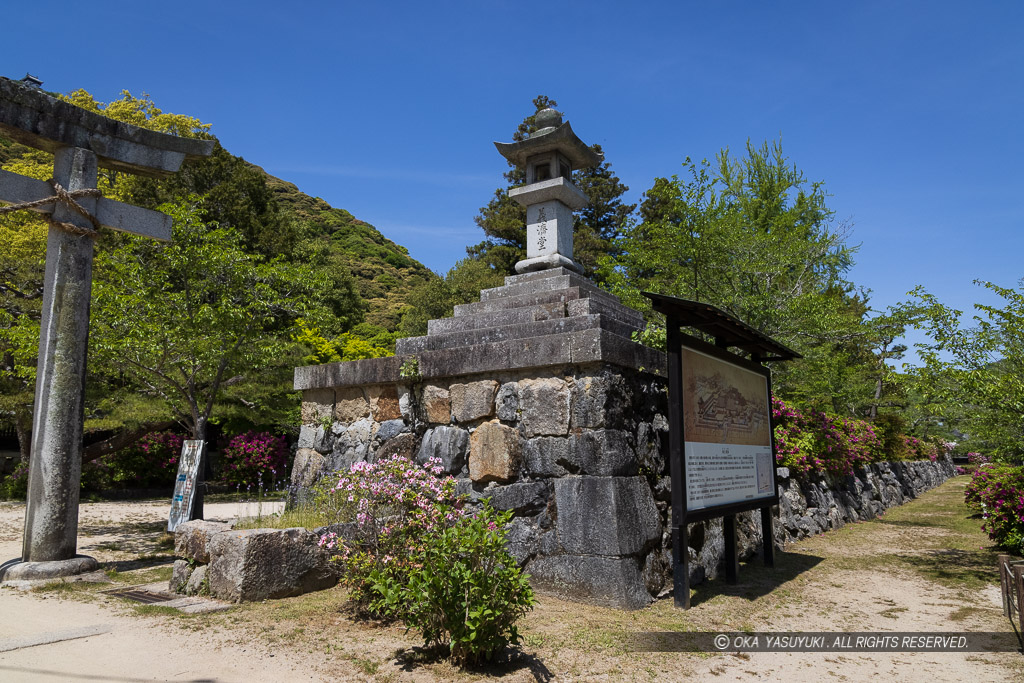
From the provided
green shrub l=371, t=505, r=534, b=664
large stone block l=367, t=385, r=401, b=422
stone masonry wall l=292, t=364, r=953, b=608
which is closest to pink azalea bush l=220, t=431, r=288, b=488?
stone masonry wall l=292, t=364, r=953, b=608

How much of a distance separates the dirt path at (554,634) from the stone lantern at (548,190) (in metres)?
3.95

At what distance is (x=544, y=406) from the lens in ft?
19.1

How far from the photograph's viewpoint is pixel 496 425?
6105 millimetres

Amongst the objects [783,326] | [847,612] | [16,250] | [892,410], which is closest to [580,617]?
[847,612]

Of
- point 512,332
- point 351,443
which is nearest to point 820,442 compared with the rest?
point 512,332

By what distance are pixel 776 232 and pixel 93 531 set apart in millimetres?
13451

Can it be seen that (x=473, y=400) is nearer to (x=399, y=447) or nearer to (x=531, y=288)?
(x=399, y=447)

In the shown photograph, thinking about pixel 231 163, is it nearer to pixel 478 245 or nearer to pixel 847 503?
pixel 478 245

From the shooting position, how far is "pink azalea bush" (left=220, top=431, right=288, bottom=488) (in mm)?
15852

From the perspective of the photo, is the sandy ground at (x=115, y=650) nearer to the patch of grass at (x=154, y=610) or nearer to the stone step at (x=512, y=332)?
the patch of grass at (x=154, y=610)

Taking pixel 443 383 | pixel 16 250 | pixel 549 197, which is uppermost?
pixel 16 250

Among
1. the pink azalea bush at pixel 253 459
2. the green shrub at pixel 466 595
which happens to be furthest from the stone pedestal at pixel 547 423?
the pink azalea bush at pixel 253 459

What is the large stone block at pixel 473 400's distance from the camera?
20.4ft

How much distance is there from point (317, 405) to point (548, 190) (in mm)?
3896
